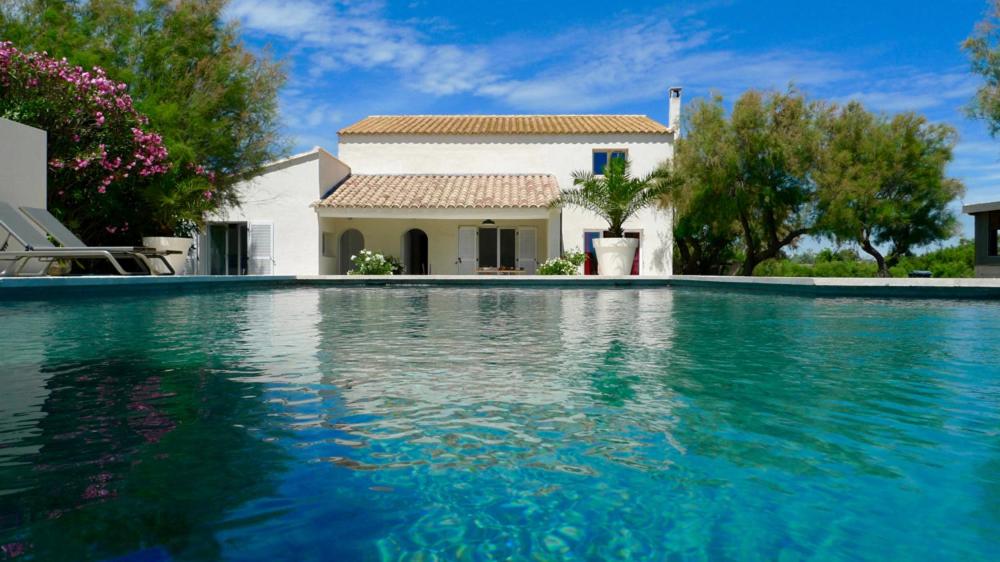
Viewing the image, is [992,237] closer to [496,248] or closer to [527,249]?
[527,249]

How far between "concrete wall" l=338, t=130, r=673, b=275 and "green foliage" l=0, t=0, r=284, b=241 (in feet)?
13.1

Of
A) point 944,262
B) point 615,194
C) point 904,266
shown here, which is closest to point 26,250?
point 615,194

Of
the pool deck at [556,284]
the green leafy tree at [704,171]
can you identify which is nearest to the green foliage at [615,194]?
the green leafy tree at [704,171]

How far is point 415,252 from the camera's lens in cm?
2548

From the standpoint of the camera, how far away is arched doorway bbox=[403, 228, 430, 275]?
24.7 m

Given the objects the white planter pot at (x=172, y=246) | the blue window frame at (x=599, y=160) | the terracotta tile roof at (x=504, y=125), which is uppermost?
the terracotta tile roof at (x=504, y=125)

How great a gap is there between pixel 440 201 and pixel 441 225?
2.13 m

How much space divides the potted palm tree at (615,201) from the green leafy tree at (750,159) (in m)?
3.15

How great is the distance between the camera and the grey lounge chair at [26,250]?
11.0 metres

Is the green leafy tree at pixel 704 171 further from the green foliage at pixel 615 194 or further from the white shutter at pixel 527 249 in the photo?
the white shutter at pixel 527 249

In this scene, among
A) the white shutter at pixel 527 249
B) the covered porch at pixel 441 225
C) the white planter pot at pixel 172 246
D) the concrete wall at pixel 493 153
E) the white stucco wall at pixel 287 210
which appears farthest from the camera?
the concrete wall at pixel 493 153

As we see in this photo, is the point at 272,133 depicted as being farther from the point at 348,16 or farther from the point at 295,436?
the point at 295,436

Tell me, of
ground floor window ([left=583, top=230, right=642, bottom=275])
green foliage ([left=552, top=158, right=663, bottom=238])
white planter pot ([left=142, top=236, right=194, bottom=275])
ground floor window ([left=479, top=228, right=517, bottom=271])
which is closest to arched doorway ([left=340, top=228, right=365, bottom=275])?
ground floor window ([left=479, top=228, right=517, bottom=271])

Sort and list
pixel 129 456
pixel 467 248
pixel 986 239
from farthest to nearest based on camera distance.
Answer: pixel 467 248, pixel 986 239, pixel 129 456
